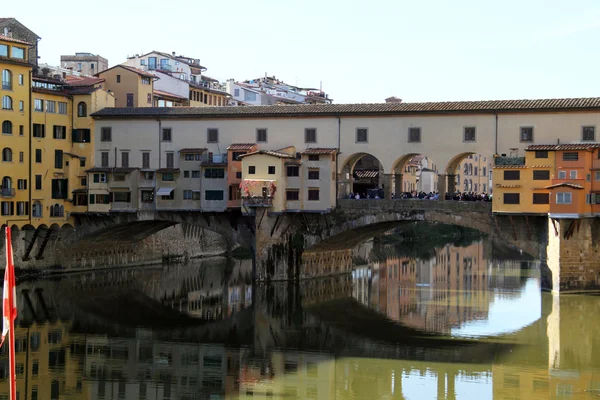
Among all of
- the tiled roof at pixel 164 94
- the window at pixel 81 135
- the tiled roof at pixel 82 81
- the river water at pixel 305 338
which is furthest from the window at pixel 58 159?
the tiled roof at pixel 164 94

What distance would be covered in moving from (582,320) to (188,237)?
1167 inches

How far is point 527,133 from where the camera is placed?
4266 centimetres

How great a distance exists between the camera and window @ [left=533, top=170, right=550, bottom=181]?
41281 mm

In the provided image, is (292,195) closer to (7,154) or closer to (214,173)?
(214,173)

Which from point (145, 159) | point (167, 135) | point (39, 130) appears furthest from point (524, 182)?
point (39, 130)

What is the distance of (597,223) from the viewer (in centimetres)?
4156

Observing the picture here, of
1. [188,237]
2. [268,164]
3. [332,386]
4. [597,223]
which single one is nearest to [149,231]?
[188,237]

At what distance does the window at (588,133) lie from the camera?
137ft

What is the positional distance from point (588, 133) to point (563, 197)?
3.39 metres

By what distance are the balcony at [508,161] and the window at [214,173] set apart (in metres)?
Result: 13.1

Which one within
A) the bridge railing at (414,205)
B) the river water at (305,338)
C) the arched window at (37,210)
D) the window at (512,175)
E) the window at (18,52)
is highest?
the window at (18,52)

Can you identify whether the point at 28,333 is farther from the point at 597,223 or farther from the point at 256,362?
the point at 597,223

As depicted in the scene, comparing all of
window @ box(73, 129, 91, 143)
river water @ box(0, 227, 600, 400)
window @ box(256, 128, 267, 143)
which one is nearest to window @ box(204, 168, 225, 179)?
window @ box(256, 128, 267, 143)

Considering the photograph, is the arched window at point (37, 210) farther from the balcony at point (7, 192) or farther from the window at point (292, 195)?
the window at point (292, 195)
